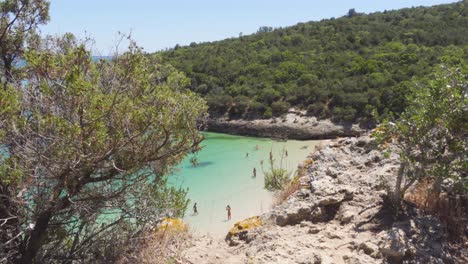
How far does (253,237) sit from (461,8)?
70136mm

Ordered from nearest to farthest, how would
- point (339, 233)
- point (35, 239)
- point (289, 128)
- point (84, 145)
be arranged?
point (84, 145), point (35, 239), point (339, 233), point (289, 128)

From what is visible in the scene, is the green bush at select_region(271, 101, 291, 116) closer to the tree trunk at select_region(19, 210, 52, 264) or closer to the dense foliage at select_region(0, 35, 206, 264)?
the dense foliage at select_region(0, 35, 206, 264)

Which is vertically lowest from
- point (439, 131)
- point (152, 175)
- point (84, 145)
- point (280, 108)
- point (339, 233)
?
point (339, 233)

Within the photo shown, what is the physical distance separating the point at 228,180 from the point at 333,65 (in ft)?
102

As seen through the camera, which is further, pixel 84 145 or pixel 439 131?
pixel 439 131

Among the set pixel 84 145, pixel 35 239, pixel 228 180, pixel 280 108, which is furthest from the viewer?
pixel 280 108

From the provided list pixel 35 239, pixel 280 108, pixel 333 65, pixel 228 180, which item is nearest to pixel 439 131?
pixel 35 239

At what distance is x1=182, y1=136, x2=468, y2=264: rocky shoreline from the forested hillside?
101 feet

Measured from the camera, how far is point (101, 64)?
5898 millimetres

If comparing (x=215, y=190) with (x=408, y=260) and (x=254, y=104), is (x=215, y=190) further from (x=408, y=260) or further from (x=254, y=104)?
(x=254, y=104)

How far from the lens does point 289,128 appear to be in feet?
139

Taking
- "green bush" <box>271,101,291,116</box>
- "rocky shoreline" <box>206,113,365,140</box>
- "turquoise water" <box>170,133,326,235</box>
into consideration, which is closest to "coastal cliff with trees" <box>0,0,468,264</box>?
"turquoise water" <box>170,133,326,235</box>

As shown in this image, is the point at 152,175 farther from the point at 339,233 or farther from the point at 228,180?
the point at 228,180

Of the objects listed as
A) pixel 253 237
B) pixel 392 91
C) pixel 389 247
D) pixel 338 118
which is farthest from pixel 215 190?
pixel 392 91
